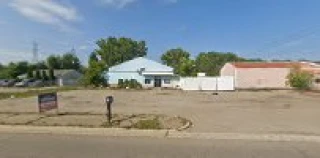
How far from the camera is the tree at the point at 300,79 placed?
151 ft

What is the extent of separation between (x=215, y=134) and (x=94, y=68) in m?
44.7

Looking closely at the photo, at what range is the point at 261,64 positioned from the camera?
54.2 metres

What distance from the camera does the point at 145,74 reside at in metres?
57.9

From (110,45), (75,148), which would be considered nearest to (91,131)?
(75,148)

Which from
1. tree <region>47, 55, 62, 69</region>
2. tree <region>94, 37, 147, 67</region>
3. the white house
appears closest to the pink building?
the white house

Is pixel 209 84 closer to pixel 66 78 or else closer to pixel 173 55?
pixel 66 78

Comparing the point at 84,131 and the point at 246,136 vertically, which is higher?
the point at 84,131

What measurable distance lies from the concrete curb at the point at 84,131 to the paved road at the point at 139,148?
731 millimetres

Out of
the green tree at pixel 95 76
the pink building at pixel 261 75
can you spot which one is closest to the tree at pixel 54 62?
the green tree at pixel 95 76

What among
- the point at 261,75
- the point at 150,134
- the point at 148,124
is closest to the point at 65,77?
the point at 261,75

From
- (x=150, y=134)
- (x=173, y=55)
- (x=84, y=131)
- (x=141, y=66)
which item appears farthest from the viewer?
(x=173, y=55)

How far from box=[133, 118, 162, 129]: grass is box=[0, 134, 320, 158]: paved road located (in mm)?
1783

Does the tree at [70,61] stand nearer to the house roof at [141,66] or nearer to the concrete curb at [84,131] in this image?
the house roof at [141,66]

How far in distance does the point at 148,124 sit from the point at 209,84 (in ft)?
112
